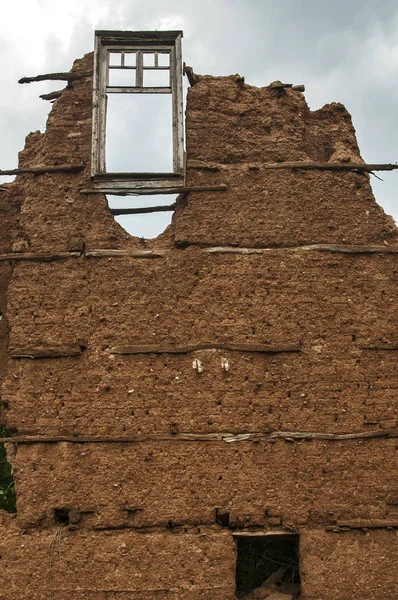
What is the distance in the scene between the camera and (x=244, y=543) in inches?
313

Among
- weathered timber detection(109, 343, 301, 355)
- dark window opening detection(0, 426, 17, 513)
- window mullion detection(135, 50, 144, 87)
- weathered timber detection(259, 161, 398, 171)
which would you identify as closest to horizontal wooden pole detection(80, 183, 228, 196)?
weathered timber detection(259, 161, 398, 171)

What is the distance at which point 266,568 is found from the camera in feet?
25.3

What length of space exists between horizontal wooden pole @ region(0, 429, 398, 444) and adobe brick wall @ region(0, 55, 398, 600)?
3 centimetres

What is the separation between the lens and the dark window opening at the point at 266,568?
23.2 feet

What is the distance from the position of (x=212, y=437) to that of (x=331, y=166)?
336 centimetres

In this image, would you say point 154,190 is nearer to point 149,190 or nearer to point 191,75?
point 149,190

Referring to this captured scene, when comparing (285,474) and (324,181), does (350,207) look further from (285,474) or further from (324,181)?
(285,474)

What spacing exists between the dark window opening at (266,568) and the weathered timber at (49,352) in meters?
2.57

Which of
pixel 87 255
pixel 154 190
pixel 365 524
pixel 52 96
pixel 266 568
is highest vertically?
pixel 52 96

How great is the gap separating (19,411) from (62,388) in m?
0.49

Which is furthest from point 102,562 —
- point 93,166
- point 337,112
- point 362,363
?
point 337,112

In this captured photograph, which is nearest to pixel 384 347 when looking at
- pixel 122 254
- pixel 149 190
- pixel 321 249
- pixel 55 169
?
pixel 321 249

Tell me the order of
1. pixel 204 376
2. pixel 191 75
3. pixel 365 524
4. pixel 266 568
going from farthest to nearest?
pixel 191 75 → pixel 266 568 → pixel 204 376 → pixel 365 524

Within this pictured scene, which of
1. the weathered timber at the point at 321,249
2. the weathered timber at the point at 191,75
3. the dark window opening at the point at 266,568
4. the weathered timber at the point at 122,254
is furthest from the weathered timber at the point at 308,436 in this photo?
the weathered timber at the point at 191,75
